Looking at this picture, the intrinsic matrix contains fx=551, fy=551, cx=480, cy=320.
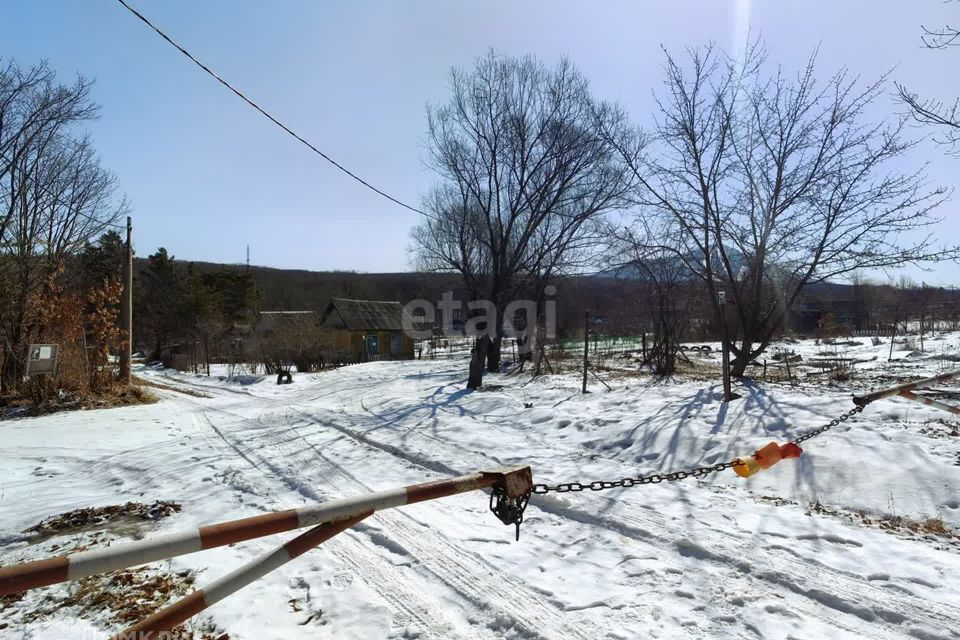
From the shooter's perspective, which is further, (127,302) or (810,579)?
(127,302)

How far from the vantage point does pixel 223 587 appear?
1.89 m

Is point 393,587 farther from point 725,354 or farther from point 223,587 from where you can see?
point 725,354

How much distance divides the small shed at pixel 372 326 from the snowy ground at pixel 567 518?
32.4 m

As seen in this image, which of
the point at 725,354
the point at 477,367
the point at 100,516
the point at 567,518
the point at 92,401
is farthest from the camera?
the point at 477,367

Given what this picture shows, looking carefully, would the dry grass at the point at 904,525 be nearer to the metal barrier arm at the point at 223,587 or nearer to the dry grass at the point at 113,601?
the metal barrier arm at the point at 223,587

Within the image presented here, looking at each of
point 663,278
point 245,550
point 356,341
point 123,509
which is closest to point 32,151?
point 123,509

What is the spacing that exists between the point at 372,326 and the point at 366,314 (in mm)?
1294

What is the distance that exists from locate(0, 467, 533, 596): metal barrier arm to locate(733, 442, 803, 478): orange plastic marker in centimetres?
173

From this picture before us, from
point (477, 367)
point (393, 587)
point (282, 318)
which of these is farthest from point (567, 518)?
point (282, 318)

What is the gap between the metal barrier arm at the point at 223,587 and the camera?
1761mm

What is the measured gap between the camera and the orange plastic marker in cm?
337

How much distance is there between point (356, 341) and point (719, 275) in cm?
3326

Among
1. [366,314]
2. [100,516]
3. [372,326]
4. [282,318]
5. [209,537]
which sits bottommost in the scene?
[100,516]

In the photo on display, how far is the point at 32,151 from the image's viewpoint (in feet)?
44.4
